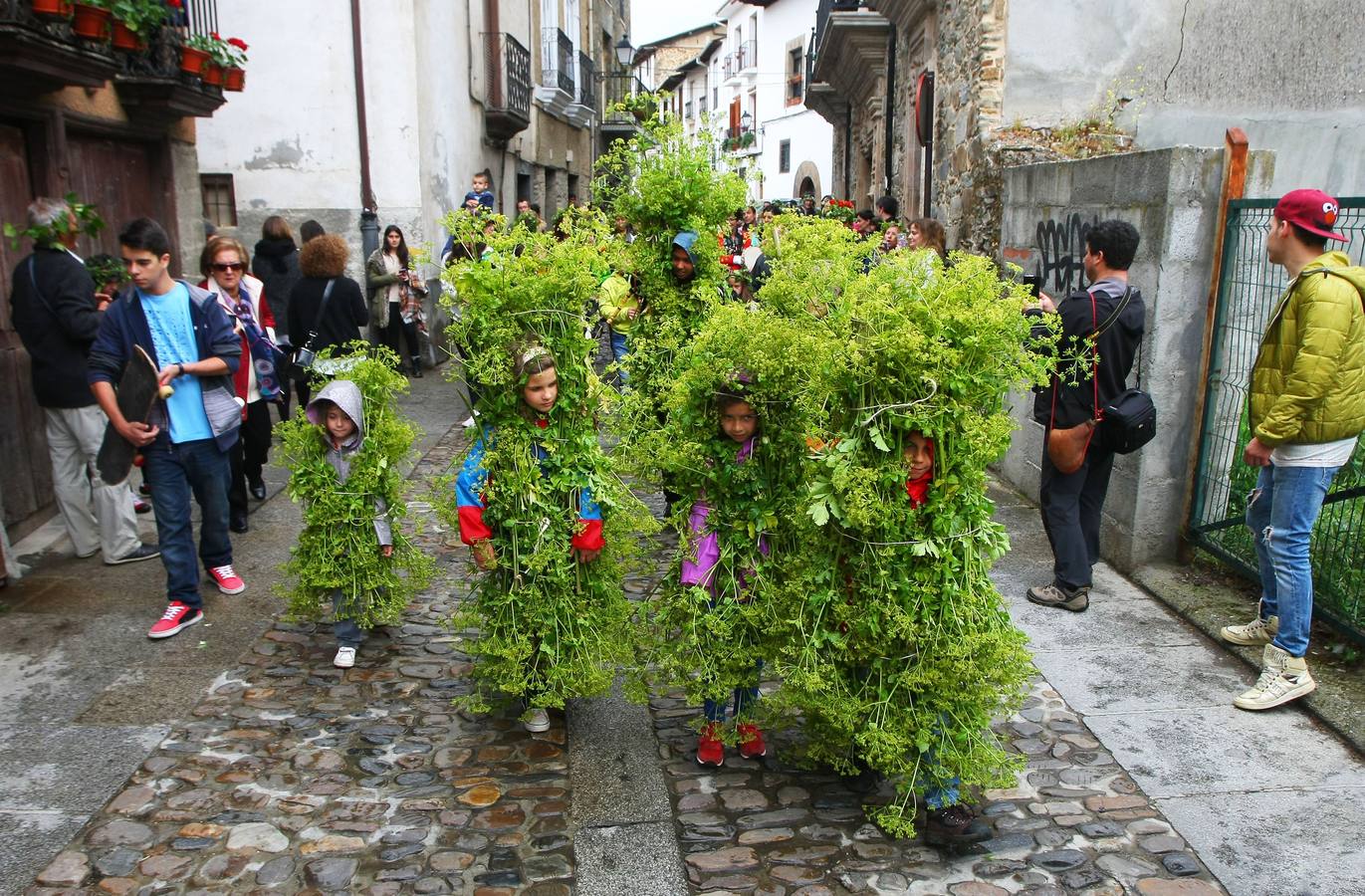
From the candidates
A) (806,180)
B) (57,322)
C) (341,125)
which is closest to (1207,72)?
(341,125)

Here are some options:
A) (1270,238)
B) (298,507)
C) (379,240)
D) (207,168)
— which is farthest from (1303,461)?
(207,168)

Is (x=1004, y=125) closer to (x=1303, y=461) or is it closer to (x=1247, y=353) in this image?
(x=1247, y=353)

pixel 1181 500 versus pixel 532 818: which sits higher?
pixel 1181 500

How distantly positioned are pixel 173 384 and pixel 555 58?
717 inches

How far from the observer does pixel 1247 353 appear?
5355mm

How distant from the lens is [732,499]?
12.0 feet

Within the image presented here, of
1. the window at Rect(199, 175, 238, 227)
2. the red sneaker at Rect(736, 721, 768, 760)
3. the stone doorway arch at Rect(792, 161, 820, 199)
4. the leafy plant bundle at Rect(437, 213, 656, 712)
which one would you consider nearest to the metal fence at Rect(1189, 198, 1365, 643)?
the red sneaker at Rect(736, 721, 768, 760)

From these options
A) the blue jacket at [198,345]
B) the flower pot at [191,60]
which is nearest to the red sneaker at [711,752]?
the blue jacket at [198,345]

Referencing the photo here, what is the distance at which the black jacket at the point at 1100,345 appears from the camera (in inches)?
195

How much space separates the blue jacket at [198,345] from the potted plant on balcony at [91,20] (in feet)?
7.16

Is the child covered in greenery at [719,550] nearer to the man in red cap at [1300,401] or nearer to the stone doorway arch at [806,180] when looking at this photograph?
the man in red cap at [1300,401]

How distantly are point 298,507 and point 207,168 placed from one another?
21.9 feet

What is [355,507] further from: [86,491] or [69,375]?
[86,491]

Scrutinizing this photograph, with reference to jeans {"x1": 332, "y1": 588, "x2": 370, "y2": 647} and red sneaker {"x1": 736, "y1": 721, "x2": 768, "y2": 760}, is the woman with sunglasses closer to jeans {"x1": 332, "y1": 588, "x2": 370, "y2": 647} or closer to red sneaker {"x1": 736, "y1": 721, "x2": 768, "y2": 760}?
jeans {"x1": 332, "y1": 588, "x2": 370, "y2": 647}
